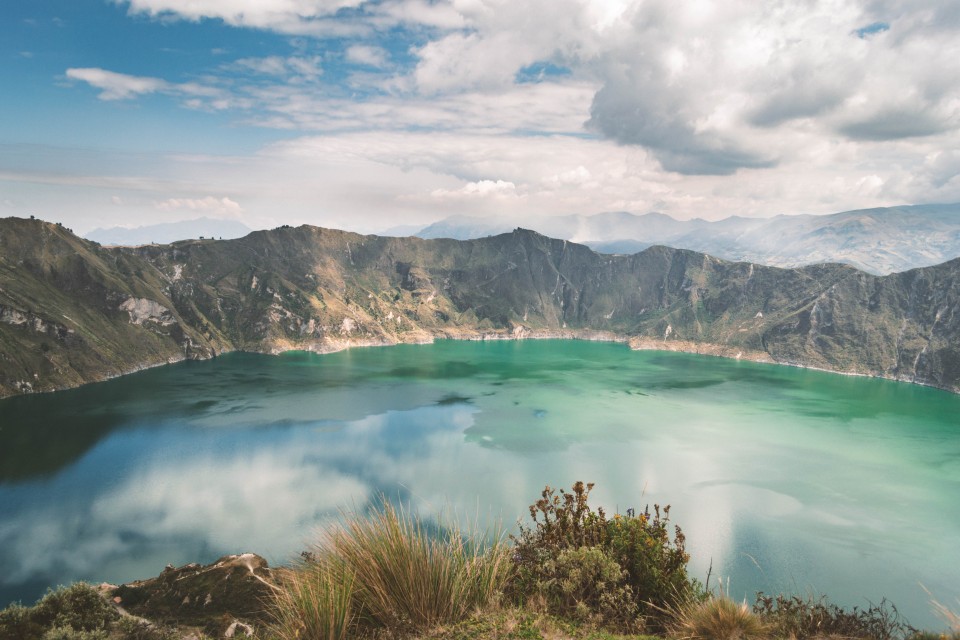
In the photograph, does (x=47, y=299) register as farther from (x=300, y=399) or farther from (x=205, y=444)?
(x=205, y=444)

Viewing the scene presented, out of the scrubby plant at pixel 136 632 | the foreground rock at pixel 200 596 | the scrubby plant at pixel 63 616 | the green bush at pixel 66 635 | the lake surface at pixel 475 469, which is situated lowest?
the lake surface at pixel 475 469

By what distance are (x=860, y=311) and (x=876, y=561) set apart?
190 m

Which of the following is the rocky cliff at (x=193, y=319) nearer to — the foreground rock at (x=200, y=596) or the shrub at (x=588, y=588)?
the foreground rock at (x=200, y=596)

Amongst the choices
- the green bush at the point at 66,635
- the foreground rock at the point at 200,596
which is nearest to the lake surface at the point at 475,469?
the green bush at the point at 66,635

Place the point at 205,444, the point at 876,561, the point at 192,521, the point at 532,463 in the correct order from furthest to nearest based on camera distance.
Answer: the point at 205,444 < the point at 532,463 < the point at 192,521 < the point at 876,561

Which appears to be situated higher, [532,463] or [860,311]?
[860,311]

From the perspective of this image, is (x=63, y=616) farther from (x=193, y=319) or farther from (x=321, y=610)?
(x=193, y=319)

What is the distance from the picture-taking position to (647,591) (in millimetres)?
9695

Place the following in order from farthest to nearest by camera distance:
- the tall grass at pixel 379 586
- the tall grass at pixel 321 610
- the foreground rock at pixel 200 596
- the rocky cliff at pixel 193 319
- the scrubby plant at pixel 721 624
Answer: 1. the rocky cliff at pixel 193 319
2. the foreground rock at pixel 200 596
3. the scrubby plant at pixel 721 624
4. the tall grass at pixel 379 586
5. the tall grass at pixel 321 610

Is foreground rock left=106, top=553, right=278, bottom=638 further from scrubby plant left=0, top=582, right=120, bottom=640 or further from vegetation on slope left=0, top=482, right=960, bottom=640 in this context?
vegetation on slope left=0, top=482, right=960, bottom=640

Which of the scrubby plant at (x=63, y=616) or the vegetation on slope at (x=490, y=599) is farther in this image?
the scrubby plant at (x=63, y=616)

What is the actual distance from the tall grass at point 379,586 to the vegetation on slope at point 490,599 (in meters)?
0.02

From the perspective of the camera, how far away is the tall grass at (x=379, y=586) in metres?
6.33

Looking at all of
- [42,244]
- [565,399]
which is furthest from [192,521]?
[42,244]
